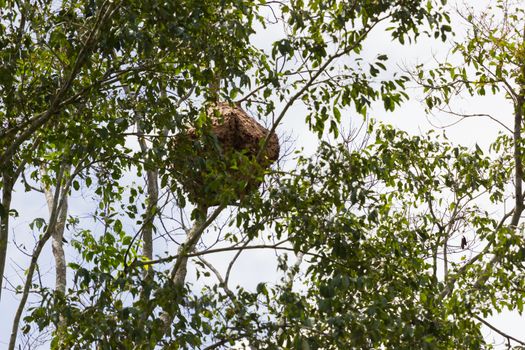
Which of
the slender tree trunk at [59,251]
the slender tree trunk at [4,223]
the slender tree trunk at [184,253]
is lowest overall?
the slender tree trunk at [184,253]

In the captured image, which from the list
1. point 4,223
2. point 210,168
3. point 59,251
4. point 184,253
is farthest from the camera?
point 59,251

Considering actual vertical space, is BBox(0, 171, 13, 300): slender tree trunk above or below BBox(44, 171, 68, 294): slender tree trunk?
below

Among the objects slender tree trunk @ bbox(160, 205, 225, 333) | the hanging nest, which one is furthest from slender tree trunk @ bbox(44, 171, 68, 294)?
the hanging nest

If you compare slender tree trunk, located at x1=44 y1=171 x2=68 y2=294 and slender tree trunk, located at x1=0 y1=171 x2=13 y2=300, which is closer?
slender tree trunk, located at x1=0 y1=171 x2=13 y2=300

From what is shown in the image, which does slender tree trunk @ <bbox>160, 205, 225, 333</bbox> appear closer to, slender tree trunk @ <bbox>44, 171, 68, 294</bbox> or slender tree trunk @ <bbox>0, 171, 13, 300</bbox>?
slender tree trunk @ <bbox>44, 171, 68, 294</bbox>

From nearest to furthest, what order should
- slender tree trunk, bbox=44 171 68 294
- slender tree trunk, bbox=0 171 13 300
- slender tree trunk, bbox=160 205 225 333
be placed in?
1. slender tree trunk, bbox=160 205 225 333
2. slender tree trunk, bbox=0 171 13 300
3. slender tree trunk, bbox=44 171 68 294

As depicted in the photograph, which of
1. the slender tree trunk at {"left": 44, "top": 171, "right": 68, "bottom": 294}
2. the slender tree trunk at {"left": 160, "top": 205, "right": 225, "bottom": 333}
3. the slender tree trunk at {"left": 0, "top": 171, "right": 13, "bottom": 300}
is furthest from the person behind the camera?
the slender tree trunk at {"left": 44, "top": 171, "right": 68, "bottom": 294}

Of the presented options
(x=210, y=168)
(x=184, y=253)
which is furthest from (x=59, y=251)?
(x=210, y=168)

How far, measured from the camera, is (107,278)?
675 centimetres

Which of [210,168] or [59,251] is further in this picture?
[59,251]

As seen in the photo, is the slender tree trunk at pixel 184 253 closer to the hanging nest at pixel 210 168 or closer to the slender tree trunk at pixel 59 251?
the hanging nest at pixel 210 168

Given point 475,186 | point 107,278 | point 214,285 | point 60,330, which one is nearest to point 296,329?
point 214,285

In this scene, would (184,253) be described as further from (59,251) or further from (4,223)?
(59,251)

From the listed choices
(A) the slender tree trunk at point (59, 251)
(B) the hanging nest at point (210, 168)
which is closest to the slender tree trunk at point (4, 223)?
(A) the slender tree trunk at point (59, 251)
